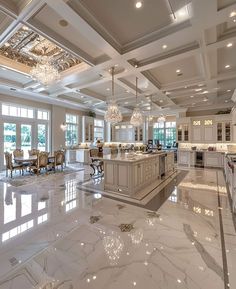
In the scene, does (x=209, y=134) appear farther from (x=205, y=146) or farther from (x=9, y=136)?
(x=9, y=136)

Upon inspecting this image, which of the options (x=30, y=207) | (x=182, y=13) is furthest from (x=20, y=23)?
(x=30, y=207)

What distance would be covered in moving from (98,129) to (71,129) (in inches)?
105

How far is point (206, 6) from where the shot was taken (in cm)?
270

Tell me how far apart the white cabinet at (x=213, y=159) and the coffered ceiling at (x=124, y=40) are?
12.8 ft

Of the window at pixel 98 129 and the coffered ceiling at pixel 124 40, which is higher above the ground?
the coffered ceiling at pixel 124 40

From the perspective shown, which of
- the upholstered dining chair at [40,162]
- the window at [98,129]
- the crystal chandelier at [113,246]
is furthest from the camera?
the window at [98,129]

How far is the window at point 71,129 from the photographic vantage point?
10.8 metres

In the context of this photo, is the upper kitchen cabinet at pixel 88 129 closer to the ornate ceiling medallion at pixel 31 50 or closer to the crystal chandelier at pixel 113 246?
the ornate ceiling medallion at pixel 31 50

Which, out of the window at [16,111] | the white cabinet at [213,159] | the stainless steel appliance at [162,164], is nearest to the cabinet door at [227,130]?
the white cabinet at [213,159]

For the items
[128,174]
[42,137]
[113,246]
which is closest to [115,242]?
[113,246]

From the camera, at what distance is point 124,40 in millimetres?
3822

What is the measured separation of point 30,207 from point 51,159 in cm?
405

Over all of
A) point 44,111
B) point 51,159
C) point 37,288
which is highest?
point 44,111

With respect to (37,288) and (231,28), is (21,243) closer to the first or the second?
(37,288)
